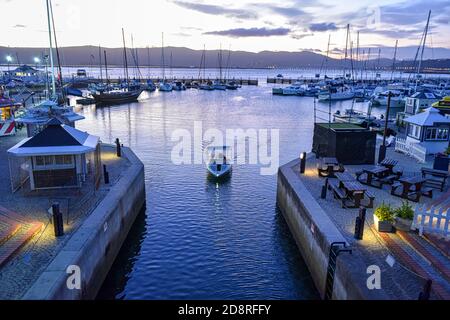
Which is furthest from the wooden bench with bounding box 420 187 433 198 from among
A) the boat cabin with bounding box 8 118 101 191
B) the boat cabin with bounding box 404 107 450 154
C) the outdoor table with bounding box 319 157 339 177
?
the boat cabin with bounding box 8 118 101 191

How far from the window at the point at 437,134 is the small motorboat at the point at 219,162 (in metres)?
13.7

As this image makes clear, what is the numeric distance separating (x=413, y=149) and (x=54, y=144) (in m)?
22.3

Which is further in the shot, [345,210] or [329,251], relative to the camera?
[345,210]

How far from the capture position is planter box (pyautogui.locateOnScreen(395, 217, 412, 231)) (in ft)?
43.5

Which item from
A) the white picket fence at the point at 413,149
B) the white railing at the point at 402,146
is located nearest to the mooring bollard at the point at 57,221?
the white picket fence at the point at 413,149

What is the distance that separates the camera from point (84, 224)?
44.1 ft

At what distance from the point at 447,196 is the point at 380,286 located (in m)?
9.62

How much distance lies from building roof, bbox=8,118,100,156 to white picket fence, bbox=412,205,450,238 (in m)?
14.2

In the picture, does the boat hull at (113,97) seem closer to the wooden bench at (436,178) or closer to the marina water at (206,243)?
the marina water at (206,243)

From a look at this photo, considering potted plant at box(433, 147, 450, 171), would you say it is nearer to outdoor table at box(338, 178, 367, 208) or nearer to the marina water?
outdoor table at box(338, 178, 367, 208)

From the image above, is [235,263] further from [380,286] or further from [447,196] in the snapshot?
[447,196]

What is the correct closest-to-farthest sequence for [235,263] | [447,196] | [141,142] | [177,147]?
[235,263]
[447,196]
[177,147]
[141,142]

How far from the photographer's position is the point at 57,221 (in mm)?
12578
